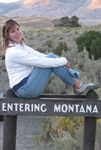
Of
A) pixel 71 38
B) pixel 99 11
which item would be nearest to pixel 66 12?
pixel 99 11

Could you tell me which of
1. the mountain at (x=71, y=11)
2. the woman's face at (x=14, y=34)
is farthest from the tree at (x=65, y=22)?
the mountain at (x=71, y=11)

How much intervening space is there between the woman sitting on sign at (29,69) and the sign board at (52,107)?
122 mm

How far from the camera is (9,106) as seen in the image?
2658mm

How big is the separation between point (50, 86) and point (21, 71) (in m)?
3.70

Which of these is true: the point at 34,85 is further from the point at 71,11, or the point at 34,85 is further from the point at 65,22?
the point at 71,11

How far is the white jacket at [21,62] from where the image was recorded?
2666 millimetres

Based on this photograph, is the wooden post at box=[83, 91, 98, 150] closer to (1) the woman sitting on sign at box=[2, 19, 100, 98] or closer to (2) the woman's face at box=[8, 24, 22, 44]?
(1) the woman sitting on sign at box=[2, 19, 100, 98]

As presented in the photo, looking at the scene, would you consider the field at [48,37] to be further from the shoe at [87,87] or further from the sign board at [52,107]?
the shoe at [87,87]

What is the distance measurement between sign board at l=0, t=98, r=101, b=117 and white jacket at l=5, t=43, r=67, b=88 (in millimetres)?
263

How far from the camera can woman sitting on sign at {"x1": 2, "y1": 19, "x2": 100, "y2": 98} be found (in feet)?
8.77

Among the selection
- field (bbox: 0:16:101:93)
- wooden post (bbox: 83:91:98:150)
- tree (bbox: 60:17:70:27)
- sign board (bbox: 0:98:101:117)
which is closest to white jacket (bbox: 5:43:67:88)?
sign board (bbox: 0:98:101:117)

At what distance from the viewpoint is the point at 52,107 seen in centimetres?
264

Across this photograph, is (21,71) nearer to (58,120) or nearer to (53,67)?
(53,67)

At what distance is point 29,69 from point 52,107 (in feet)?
1.89
